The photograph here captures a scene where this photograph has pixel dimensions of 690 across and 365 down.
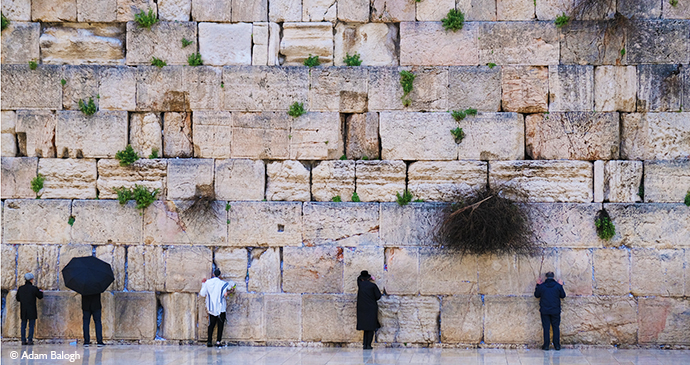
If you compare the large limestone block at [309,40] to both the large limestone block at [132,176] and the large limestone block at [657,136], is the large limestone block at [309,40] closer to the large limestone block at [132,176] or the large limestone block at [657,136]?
the large limestone block at [132,176]

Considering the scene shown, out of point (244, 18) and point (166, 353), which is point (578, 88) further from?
point (166, 353)

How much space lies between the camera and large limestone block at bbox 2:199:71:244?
8930 mm

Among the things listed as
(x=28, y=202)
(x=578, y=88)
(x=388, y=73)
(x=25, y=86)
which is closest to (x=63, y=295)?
(x=28, y=202)

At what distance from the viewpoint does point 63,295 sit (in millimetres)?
8812

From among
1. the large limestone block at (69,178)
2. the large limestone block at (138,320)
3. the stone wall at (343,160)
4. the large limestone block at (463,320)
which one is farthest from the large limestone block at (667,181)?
the large limestone block at (69,178)

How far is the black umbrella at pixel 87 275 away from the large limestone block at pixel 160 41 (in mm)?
3024

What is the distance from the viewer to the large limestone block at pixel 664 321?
27.5 ft

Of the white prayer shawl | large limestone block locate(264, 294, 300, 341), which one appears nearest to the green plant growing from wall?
large limestone block locate(264, 294, 300, 341)

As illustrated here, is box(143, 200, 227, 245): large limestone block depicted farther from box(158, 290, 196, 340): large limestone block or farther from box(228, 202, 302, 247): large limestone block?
box(158, 290, 196, 340): large limestone block

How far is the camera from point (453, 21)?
8.80 metres

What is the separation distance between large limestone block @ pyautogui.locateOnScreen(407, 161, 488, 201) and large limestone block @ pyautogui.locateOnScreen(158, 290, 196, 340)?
11.9 feet

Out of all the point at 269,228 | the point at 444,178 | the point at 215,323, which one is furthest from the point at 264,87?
the point at 215,323

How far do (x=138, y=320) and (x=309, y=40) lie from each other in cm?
479

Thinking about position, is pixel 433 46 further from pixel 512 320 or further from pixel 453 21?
pixel 512 320
